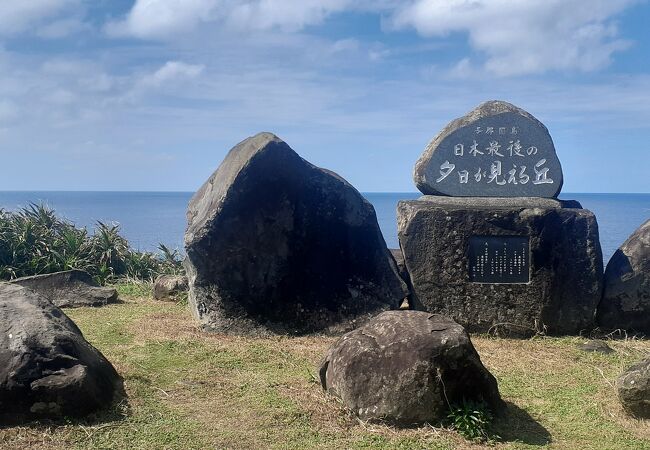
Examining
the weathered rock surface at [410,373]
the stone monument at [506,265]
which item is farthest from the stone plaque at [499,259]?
the weathered rock surface at [410,373]

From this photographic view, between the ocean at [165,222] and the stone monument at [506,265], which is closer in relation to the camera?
the stone monument at [506,265]

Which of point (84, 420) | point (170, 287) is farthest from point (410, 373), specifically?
point (170, 287)

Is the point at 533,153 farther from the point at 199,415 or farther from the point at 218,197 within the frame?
the point at 199,415

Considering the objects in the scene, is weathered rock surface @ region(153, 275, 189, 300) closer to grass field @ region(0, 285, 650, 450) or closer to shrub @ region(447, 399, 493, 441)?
grass field @ region(0, 285, 650, 450)

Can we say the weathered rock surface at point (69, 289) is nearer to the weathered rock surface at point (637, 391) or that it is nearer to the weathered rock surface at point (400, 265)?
the weathered rock surface at point (400, 265)

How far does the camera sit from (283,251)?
7.83 meters

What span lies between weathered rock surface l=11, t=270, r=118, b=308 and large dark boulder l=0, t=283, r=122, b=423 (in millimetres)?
4292

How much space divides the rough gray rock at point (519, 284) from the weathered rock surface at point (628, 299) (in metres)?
0.18

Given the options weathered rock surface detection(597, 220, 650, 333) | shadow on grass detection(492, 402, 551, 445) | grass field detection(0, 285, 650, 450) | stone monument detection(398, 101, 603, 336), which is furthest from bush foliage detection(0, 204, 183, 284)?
shadow on grass detection(492, 402, 551, 445)

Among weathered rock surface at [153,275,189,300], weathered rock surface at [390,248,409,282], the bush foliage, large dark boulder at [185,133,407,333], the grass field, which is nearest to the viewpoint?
the grass field

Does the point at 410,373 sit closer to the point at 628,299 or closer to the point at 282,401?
the point at 282,401

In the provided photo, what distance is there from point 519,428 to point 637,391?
0.86 meters

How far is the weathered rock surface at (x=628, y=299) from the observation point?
805cm

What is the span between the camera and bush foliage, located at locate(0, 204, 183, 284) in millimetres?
11773
